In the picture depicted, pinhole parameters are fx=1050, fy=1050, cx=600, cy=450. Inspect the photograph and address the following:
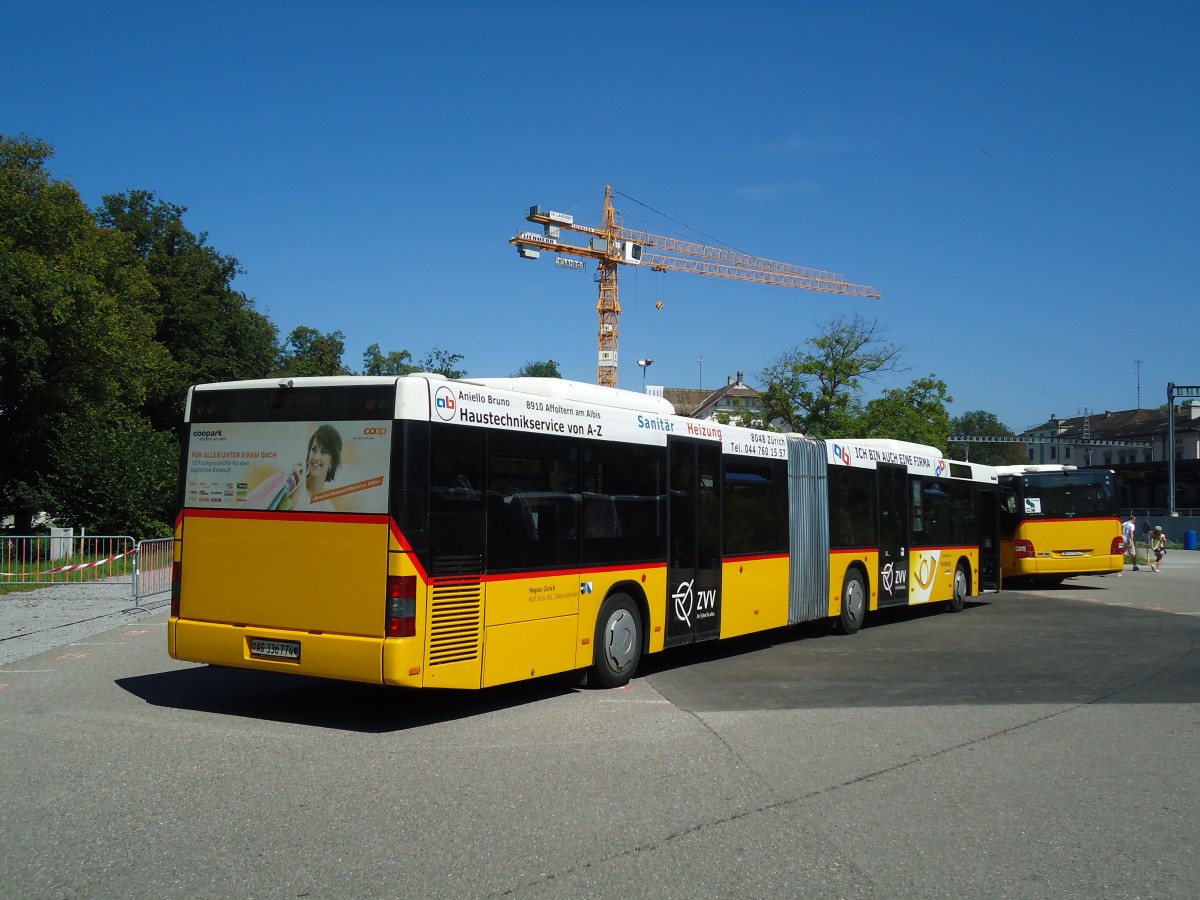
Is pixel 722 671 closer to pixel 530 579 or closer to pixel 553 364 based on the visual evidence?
pixel 530 579

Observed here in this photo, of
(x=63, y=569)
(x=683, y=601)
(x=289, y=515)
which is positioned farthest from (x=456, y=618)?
(x=63, y=569)

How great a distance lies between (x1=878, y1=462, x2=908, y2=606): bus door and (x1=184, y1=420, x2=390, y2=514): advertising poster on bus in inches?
435

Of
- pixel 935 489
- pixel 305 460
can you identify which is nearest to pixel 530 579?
pixel 305 460

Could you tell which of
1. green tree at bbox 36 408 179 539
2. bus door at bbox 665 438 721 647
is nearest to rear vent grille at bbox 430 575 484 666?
bus door at bbox 665 438 721 647

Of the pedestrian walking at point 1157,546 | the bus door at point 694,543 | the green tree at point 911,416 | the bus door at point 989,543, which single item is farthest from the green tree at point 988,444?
the bus door at point 694,543

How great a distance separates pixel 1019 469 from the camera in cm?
2664

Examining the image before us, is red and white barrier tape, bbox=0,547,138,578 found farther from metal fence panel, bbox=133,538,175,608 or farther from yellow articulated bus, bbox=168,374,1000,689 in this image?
yellow articulated bus, bbox=168,374,1000,689

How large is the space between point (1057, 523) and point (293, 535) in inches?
889

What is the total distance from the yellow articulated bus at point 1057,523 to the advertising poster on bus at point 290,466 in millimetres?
21360

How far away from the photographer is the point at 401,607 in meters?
8.12

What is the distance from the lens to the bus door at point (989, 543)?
22922mm

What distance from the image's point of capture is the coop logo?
8.48 metres

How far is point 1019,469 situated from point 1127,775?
20576mm

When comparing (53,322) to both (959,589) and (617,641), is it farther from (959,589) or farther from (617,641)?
(617,641)
